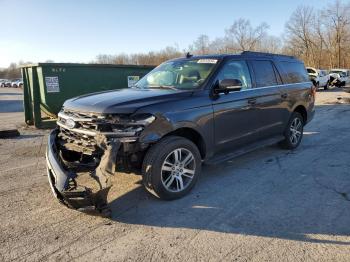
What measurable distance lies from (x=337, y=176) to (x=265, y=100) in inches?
64.3

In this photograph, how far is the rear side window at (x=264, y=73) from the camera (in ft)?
19.0

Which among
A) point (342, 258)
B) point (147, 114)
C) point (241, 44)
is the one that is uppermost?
point (241, 44)

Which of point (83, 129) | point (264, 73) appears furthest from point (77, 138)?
point (264, 73)

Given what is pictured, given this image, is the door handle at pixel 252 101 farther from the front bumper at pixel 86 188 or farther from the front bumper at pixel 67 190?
the front bumper at pixel 67 190

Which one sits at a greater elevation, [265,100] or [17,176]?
[265,100]

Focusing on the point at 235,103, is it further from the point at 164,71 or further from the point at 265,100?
the point at 164,71

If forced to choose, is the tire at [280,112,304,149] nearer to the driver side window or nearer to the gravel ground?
the gravel ground

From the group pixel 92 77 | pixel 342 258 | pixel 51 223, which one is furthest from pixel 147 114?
pixel 92 77

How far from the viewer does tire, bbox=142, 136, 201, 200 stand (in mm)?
4145

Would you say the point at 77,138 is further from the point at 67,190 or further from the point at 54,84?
the point at 54,84

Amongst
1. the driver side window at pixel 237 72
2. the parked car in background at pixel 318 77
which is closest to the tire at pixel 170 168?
the driver side window at pixel 237 72

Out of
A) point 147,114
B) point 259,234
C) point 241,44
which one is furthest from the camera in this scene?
point 241,44

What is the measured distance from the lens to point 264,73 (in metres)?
6.01

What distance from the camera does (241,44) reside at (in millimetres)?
70375
